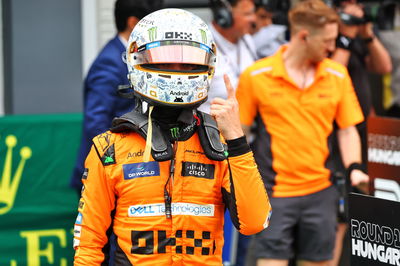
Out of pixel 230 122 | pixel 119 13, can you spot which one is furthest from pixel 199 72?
pixel 119 13

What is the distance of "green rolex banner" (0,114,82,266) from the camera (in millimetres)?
6121

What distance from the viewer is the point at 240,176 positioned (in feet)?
11.9

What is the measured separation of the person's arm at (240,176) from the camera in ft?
11.9

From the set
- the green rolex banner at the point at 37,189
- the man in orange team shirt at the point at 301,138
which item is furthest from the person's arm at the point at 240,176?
the green rolex banner at the point at 37,189

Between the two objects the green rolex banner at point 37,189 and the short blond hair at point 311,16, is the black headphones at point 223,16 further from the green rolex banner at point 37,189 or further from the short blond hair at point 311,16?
the green rolex banner at point 37,189

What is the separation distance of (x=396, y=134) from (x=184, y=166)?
9.04 ft

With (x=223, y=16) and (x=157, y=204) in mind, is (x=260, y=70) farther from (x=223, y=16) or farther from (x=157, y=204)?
(x=157, y=204)

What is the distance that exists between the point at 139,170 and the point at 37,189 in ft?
8.84

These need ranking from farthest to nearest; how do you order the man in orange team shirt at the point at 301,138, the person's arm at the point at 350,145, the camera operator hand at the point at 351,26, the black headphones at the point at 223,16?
the camera operator hand at the point at 351,26
the black headphones at the point at 223,16
the person's arm at the point at 350,145
the man in orange team shirt at the point at 301,138

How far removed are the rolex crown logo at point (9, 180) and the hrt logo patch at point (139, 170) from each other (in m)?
2.60

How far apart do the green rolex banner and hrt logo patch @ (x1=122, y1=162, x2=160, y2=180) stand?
8.51 ft

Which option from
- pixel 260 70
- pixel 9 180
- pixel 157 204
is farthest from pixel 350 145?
pixel 157 204

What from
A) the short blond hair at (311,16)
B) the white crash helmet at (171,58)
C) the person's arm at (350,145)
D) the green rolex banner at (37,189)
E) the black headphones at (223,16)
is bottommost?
the green rolex banner at (37,189)

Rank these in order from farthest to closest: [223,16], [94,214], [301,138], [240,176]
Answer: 1. [223,16]
2. [301,138]
3. [94,214]
4. [240,176]
